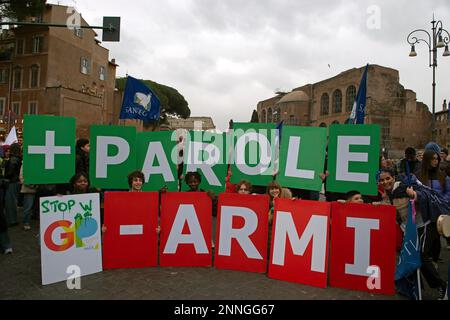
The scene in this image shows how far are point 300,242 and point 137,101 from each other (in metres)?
4.28

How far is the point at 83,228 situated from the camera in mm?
4312

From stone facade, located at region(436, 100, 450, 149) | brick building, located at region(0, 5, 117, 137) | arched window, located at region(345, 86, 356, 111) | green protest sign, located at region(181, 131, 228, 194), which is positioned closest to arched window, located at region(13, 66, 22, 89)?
brick building, located at region(0, 5, 117, 137)

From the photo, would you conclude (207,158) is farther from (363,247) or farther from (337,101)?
(337,101)

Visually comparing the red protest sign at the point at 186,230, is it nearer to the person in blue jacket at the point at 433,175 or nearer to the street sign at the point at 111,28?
the person in blue jacket at the point at 433,175

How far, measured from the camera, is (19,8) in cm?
2508

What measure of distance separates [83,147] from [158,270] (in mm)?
3334

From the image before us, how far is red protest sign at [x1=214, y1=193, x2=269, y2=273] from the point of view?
450 centimetres

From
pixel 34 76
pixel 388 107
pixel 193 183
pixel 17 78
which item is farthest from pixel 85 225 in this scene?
pixel 388 107

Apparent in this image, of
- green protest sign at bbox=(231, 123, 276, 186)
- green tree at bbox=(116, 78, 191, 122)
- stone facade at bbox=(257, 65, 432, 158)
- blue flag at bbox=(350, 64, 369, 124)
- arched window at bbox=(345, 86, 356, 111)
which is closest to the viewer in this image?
green protest sign at bbox=(231, 123, 276, 186)

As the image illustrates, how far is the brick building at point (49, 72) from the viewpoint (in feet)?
99.1

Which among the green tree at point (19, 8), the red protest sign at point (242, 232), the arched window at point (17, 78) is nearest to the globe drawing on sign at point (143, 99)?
the red protest sign at point (242, 232)

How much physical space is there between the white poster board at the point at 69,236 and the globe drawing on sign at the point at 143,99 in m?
2.83

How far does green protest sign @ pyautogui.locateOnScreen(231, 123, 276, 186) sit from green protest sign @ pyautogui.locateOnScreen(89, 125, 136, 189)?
167cm

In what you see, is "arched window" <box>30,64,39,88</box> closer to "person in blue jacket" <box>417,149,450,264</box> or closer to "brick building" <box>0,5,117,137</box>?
"brick building" <box>0,5,117,137</box>
